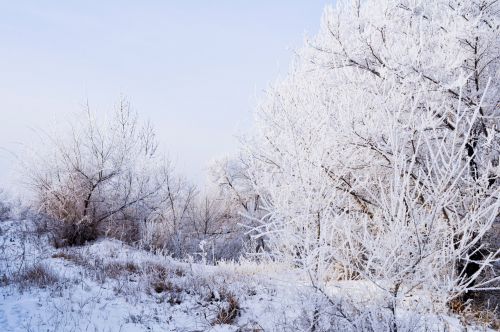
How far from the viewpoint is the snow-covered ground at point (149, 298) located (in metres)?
4.79

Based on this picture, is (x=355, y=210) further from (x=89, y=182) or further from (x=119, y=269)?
(x=89, y=182)

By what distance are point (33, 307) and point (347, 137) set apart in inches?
187

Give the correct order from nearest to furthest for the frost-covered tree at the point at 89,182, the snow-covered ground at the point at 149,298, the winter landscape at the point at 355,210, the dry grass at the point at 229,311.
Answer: the winter landscape at the point at 355,210 < the snow-covered ground at the point at 149,298 < the dry grass at the point at 229,311 < the frost-covered tree at the point at 89,182

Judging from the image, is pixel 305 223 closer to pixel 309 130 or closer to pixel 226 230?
pixel 309 130

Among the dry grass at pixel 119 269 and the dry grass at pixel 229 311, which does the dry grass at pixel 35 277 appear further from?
the dry grass at pixel 229 311

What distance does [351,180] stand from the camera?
650 cm

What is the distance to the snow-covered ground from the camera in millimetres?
4793

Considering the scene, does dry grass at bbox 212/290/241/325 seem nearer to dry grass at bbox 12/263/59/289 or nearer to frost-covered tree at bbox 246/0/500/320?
frost-covered tree at bbox 246/0/500/320

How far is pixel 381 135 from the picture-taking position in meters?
5.49

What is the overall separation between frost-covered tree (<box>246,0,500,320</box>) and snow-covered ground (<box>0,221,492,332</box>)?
0.62 metres

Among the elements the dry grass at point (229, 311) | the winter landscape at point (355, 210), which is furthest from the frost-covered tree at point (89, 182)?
the dry grass at point (229, 311)

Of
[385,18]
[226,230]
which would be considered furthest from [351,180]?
[226,230]

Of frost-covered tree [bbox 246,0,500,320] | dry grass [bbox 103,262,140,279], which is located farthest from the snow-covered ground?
frost-covered tree [bbox 246,0,500,320]

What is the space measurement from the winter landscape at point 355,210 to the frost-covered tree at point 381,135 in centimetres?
3
